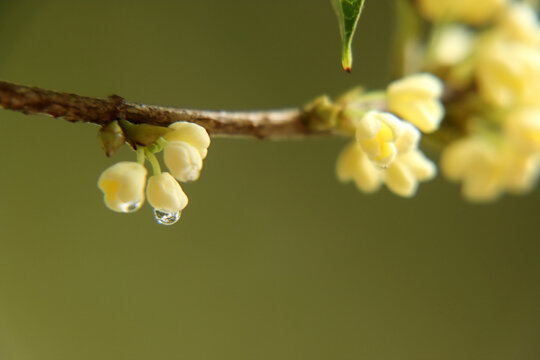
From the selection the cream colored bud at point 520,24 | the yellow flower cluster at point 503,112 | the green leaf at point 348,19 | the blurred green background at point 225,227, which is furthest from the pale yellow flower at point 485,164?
the blurred green background at point 225,227

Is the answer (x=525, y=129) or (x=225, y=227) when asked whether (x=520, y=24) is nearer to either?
(x=525, y=129)

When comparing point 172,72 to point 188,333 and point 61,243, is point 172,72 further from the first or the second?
point 188,333

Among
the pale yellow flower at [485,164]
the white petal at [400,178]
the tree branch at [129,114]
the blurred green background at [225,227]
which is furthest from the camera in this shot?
the blurred green background at [225,227]

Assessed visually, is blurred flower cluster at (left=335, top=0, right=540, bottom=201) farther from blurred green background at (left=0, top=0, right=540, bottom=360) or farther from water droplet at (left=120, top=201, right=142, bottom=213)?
blurred green background at (left=0, top=0, right=540, bottom=360)

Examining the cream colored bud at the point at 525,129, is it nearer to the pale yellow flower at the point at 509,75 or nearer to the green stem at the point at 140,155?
the pale yellow flower at the point at 509,75

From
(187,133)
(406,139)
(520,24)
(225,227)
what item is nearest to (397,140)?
(406,139)
